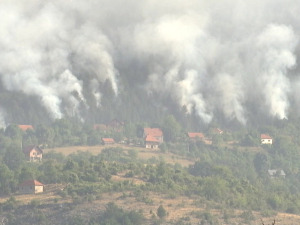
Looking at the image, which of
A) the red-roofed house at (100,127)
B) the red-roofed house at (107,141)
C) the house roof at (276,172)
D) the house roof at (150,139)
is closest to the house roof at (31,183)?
the red-roofed house at (107,141)

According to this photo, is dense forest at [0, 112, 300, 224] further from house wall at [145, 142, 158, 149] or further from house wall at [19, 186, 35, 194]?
house wall at [145, 142, 158, 149]

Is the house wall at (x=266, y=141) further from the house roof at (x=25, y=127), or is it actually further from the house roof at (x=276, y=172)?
the house roof at (x=25, y=127)

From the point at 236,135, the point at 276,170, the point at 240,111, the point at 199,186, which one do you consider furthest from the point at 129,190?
the point at 240,111

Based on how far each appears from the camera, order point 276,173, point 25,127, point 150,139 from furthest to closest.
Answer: point 25,127 → point 150,139 → point 276,173

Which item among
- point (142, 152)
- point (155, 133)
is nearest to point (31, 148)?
point (142, 152)

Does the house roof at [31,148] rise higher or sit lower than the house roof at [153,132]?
lower

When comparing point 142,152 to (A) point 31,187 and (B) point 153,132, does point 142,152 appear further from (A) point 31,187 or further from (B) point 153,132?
(A) point 31,187

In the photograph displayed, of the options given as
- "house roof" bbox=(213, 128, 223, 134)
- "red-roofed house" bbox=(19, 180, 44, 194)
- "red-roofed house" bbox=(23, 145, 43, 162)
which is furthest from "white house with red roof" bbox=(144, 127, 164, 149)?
"red-roofed house" bbox=(19, 180, 44, 194)
